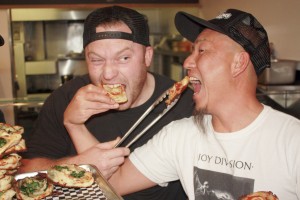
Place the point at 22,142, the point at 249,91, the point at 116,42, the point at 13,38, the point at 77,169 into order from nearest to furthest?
1. the point at 22,142
2. the point at 77,169
3. the point at 249,91
4. the point at 116,42
5. the point at 13,38

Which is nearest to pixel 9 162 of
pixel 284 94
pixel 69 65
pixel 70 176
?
pixel 70 176

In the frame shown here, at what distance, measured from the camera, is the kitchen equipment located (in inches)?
142

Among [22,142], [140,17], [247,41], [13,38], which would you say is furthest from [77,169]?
[13,38]

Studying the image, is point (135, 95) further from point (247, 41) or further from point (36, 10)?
point (36, 10)

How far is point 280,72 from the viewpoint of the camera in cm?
362

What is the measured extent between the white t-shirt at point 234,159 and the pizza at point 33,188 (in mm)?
721

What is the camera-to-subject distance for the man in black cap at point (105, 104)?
183 centimetres

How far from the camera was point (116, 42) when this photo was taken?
6.72 feet

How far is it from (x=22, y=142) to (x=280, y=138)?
41.2 inches

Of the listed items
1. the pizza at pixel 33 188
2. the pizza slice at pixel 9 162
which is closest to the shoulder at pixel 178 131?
the pizza at pixel 33 188

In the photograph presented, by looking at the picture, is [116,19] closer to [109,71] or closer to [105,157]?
[109,71]

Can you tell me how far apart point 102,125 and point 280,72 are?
6.59 feet

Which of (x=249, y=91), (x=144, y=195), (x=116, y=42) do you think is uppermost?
(x=116, y=42)

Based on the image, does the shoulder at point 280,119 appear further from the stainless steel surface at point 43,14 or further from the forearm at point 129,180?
the stainless steel surface at point 43,14
